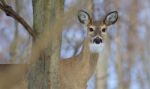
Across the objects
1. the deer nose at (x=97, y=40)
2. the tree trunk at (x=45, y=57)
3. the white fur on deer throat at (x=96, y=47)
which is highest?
the tree trunk at (x=45, y=57)

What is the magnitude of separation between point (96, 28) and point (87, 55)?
0.45 meters

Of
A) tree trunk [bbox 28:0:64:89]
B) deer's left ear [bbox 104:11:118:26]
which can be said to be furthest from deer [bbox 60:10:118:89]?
tree trunk [bbox 28:0:64:89]

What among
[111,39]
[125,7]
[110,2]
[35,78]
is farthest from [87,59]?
[125,7]

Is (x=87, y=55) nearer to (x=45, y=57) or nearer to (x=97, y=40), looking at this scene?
(x=97, y=40)

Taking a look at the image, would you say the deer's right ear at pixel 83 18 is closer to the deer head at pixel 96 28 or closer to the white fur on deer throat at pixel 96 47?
the deer head at pixel 96 28

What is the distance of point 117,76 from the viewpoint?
20.2 meters

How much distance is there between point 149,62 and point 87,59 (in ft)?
46.5

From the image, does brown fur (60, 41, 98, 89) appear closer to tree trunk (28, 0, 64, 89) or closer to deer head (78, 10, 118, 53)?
deer head (78, 10, 118, 53)

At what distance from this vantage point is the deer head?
9.27 m

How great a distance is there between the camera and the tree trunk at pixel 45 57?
14.7ft

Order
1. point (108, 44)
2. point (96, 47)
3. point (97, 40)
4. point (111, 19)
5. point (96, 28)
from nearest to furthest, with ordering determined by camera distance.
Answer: point (97, 40), point (96, 47), point (96, 28), point (111, 19), point (108, 44)

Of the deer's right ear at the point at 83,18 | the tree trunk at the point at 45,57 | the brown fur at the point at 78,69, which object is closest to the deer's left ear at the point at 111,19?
the deer's right ear at the point at 83,18

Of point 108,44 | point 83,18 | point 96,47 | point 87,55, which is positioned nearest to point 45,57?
point 96,47

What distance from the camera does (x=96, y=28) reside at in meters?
9.52
